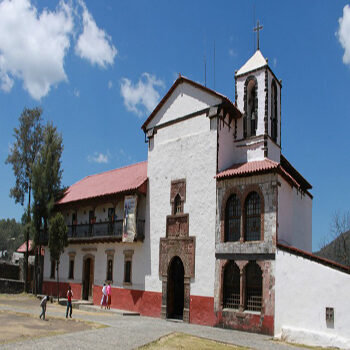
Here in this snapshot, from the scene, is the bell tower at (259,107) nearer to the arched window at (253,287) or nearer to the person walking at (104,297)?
the arched window at (253,287)

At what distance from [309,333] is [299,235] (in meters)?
5.84

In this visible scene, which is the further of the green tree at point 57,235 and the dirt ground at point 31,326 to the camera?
the green tree at point 57,235

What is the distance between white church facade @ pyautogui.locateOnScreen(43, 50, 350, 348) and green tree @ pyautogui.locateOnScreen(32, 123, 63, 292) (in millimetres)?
4398

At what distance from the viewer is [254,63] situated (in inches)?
839

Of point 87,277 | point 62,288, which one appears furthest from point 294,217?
point 62,288

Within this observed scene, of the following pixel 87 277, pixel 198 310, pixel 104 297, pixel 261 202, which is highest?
pixel 261 202

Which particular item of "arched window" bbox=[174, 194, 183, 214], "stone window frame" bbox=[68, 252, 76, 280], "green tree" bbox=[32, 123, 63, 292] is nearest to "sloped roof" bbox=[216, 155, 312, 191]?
"arched window" bbox=[174, 194, 183, 214]

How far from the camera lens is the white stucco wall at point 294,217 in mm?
17484

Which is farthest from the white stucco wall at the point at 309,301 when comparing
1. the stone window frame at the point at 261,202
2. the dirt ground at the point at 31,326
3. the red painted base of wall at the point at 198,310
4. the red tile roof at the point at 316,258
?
the dirt ground at the point at 31,326

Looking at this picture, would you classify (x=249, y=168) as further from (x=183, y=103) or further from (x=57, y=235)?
(x=57, y=235)

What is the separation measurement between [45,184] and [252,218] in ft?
57.2

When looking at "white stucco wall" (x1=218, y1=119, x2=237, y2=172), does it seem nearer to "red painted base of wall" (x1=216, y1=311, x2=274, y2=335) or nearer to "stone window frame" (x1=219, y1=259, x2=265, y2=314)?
"stone window frame" (x1=219, y1=259, x2=265, y2=314)

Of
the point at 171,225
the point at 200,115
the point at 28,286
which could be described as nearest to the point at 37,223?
the point at 28,286

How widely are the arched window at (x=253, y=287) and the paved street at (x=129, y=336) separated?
119cm
